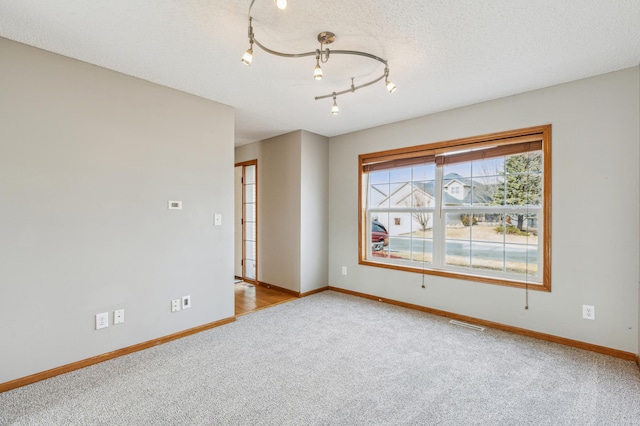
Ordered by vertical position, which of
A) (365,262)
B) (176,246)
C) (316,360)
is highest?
(176,246)

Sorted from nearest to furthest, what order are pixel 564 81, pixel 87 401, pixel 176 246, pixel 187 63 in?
pixel 87 401, pixel 187 63, pixel 564 81, pixel 176 246

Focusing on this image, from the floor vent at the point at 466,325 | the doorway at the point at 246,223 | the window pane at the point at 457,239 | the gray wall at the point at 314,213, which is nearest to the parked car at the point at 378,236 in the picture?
the gray wall at the point at 314,213

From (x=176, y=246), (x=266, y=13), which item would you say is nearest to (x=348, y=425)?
(x=176, y=246)

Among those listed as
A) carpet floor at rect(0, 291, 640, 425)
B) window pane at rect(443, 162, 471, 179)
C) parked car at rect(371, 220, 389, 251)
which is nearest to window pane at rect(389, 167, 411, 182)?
window pane at rect(443, 162, 471, 179)

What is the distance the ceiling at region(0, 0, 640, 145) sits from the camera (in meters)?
1.79

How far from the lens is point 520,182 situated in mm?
3203

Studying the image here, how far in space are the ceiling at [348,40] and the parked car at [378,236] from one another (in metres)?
1.90

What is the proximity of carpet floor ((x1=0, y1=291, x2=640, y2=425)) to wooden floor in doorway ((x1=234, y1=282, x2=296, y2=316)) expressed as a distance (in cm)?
81

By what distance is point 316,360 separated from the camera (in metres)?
2.54

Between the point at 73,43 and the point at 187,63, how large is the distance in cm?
74

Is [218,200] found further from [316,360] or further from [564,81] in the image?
[564,81]

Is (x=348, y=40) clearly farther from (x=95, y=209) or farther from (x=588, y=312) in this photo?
(x=588, y=312)

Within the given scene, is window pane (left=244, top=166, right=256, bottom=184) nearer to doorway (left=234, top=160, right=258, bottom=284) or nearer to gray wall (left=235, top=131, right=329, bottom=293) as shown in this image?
doorway (left=234, top=160, right=258, bottom=284)

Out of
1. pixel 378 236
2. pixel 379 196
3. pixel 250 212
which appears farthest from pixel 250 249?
pixel 379 196
